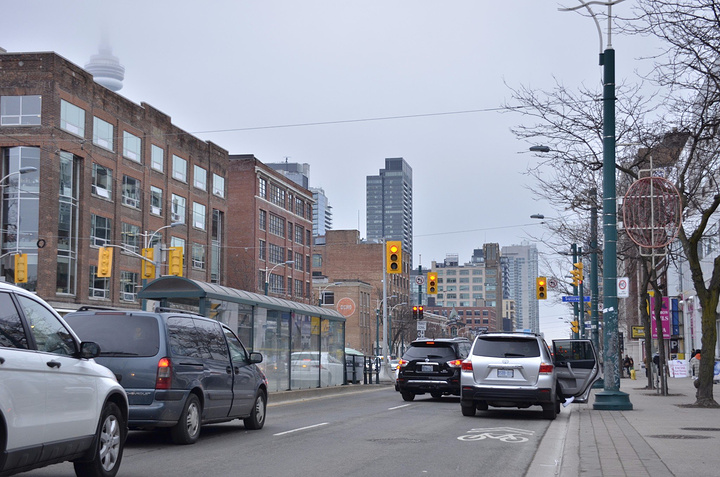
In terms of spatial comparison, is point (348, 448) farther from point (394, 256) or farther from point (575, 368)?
point (394, 256)

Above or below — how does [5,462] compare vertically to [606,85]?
below

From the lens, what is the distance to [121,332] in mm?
12281

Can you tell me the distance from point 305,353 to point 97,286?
103 ft

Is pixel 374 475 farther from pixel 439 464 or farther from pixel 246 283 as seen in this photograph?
pixel 246 283

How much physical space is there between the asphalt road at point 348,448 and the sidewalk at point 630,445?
42 centimetres

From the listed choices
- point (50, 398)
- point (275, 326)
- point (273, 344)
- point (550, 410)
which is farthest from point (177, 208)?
point (50, 398)

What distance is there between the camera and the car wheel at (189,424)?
1234cm

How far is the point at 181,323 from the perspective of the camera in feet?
42.2

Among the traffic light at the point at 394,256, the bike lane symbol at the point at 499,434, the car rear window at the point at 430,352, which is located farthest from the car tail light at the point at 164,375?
the traffic light at the point at 394,256

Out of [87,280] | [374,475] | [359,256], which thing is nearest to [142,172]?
[87,280]

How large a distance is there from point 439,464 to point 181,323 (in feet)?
14.5

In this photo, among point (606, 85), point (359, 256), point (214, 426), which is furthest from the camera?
Answer: point (359, 256)

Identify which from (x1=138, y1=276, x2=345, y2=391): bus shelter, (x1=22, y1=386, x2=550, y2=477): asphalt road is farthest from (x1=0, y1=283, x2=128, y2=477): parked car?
(x1=138, y1=276, x2=345, y2=391): bus shelter

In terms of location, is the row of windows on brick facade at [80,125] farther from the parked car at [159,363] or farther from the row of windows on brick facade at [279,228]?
the parked car at [159,363]
